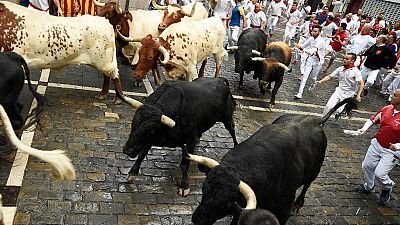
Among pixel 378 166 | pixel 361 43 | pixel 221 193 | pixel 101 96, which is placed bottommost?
pixel 101 96

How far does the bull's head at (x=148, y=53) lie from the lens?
28.9ft

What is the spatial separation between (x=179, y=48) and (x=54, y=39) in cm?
292

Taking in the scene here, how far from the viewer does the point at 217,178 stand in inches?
165

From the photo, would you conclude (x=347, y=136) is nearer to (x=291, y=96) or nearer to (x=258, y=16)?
(x=291, y=96)

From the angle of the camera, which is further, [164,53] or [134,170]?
[164,53]

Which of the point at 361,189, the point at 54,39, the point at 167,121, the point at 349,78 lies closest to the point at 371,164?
the point at 361,189

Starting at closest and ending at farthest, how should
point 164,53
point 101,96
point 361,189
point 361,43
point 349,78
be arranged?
point 361,189 → point 164,53 → point 101,96 → point 349,78 → point 361,43

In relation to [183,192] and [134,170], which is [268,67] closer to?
[183,192]

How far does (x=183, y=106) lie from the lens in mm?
6359

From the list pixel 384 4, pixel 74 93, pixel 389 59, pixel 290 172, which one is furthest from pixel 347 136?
pixel 384 4

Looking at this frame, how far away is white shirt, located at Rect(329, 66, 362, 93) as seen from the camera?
32.7 feet

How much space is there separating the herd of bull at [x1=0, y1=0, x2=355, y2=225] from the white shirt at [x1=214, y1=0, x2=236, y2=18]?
4344mm

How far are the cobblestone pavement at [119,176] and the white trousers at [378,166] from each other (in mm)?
465

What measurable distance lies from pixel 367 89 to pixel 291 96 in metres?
4.11
